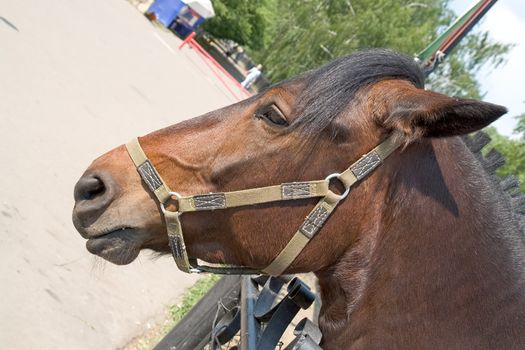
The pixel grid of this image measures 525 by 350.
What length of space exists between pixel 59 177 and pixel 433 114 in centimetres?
496

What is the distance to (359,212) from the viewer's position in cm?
209

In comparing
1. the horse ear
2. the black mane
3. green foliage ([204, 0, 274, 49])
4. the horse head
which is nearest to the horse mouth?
the horse head

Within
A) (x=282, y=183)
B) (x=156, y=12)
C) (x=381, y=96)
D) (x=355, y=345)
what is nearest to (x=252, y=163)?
(x=282, y=183)

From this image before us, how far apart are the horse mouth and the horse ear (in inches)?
49.1

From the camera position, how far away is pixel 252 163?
7.03 feet

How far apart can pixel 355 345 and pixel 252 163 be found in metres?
0.92

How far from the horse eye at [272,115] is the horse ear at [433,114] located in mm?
446

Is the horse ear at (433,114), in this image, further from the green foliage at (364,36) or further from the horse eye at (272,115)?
the green foliage at (364,36)

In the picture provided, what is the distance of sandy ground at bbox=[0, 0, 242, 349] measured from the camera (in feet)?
12.5

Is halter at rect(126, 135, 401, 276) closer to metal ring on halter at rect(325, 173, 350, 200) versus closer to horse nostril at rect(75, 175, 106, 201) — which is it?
metal ring on halter at rect(325, 173, 350, 200)

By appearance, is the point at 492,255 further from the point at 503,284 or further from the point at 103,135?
the point at 103,135

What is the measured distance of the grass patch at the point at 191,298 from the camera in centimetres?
488

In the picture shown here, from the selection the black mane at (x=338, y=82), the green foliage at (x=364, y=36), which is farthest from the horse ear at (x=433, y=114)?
the green foliage at (x=364, y=36)

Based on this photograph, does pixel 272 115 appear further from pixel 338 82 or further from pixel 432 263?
pixel 432 263
